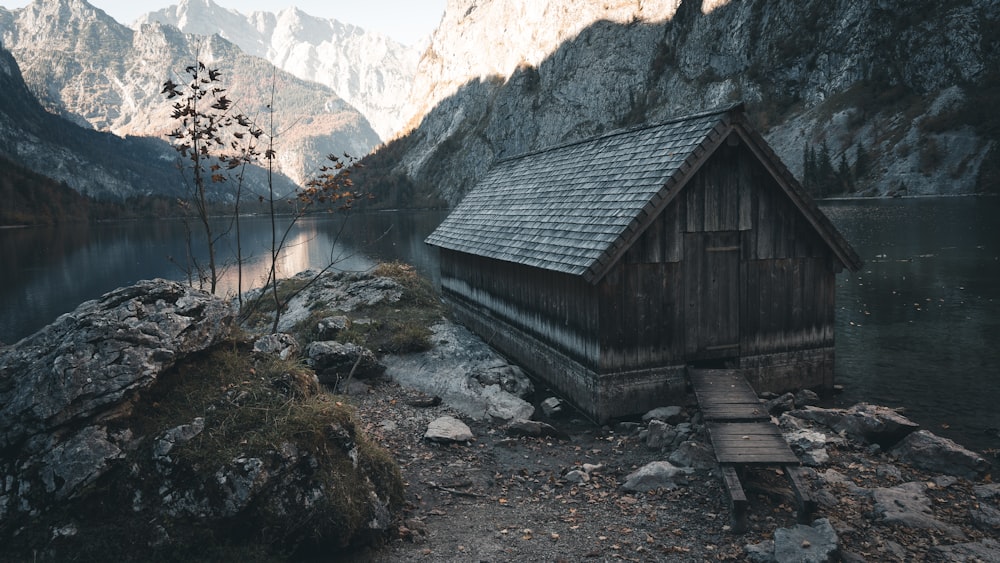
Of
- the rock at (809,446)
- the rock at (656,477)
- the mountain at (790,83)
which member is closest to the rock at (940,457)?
the rock at (809,446)

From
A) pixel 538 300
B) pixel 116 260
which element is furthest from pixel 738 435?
pixel 116 260

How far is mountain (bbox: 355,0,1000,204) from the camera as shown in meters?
85.0

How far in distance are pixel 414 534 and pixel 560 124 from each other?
14781cm

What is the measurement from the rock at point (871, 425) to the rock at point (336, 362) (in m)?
11.6

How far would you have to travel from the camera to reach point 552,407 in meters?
14.9

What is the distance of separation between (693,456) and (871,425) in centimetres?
402

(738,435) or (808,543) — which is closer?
(808,543)

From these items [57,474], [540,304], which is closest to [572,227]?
[540,304]

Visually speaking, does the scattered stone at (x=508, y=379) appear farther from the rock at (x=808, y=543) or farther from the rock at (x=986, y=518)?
the rock at (x=986, y=518)

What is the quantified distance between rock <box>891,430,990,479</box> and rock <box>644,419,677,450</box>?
4.19 metres

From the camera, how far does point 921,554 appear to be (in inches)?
314

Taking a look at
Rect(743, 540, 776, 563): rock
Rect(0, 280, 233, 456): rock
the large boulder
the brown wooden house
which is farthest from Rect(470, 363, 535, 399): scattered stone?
Rect(0, 280, 233, 456): rock

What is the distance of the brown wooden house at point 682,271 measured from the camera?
1342cm

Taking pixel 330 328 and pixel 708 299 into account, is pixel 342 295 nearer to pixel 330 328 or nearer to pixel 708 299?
pixel 330 328
